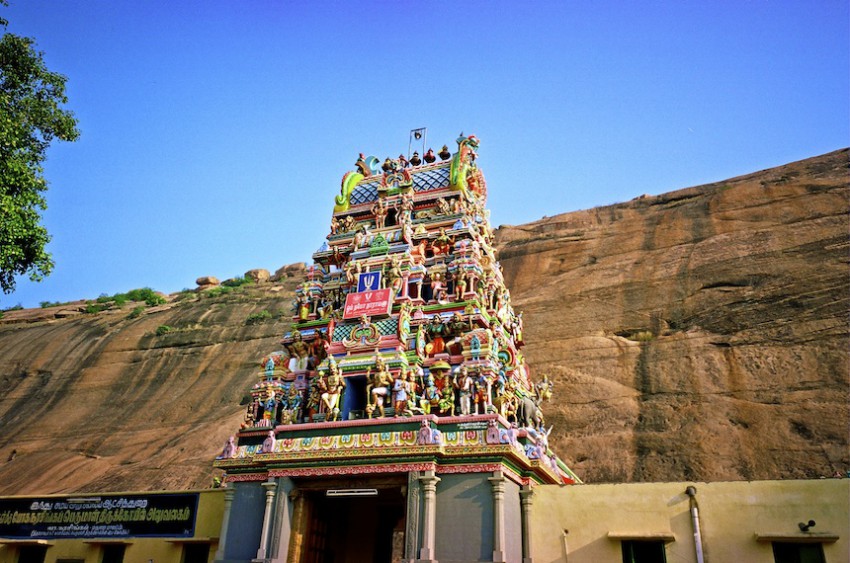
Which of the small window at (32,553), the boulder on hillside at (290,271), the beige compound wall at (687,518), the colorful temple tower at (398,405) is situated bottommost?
the small window at (32,553)

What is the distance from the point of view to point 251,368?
37375 millimetres

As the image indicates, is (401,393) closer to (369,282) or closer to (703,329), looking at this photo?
(369,282)

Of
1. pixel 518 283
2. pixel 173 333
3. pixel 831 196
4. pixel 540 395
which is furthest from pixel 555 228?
pixel 173 333

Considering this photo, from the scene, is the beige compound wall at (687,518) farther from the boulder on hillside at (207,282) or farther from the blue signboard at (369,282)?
the boulder on hillside at (207,282)

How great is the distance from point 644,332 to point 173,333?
30674 millimetres

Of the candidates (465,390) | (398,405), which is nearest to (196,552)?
(398,405)

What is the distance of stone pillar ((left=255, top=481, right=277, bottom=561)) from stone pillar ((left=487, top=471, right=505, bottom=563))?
4.99m

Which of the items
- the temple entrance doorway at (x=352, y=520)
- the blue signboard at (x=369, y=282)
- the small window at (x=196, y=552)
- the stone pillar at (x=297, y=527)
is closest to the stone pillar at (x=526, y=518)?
the temple entrance doorway at (x=352, y=520)

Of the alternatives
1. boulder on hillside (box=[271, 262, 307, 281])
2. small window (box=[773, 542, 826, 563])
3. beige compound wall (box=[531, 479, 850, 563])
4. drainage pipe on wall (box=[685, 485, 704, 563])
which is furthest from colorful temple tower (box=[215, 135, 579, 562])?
boulder on hillside (box=[271, 262, 307, 281])

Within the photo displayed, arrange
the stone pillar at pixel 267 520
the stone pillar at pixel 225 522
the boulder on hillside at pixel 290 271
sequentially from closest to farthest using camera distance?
the stone pillar at pixel 267 520 < the stone pillar at pixel 225 522 < the boulder on hillside at pixel 290 271

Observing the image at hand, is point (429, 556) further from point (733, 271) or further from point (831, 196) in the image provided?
point (831, 196)

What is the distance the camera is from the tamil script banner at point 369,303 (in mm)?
16500

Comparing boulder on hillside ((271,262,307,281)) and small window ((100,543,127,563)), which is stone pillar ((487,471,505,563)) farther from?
boulder on hillside ((271,262,307,281))

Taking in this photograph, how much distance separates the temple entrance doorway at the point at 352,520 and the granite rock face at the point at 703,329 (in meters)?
11.0
